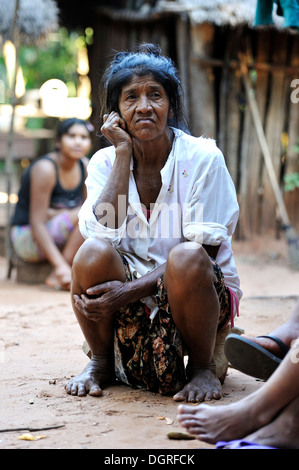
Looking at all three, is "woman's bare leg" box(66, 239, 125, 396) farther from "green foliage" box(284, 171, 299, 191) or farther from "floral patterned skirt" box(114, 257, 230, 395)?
"green foliage" box(284, 171, 299, 191)

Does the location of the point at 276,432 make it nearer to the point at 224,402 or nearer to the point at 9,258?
the point at 224,402

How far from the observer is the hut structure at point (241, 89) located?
7672 millimetres

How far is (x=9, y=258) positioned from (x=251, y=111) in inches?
136

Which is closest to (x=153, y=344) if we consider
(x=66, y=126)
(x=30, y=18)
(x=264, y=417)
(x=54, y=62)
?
(x=264, y=417)

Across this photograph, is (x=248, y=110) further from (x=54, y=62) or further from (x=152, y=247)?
(x=54, y=62)

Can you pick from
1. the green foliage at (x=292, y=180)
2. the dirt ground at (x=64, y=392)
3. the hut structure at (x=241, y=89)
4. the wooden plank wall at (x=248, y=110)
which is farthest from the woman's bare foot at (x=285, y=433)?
the green foliage at (x=292, y=180)

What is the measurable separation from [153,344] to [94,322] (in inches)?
11.4

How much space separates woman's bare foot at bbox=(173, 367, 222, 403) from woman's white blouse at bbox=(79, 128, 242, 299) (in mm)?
399

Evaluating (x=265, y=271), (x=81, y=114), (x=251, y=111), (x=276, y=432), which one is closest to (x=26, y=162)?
(x=81, y=114)

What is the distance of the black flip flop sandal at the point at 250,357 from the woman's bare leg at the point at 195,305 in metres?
0.31

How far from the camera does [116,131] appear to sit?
3.01 meters

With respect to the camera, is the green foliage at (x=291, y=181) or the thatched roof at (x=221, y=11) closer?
the thatched roof at (x=221, y=11)

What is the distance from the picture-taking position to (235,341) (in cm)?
235

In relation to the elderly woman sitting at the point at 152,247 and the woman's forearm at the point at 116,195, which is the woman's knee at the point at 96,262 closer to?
the elderly woman sitting at the point at 152,247
